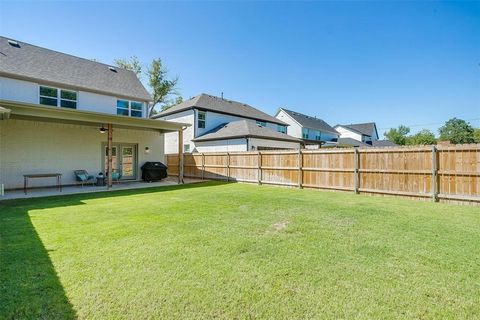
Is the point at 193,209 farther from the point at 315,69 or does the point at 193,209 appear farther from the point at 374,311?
the point at 315,69

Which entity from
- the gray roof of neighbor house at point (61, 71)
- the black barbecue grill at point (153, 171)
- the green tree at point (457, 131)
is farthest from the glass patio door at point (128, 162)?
the green tree at point (457, 131)

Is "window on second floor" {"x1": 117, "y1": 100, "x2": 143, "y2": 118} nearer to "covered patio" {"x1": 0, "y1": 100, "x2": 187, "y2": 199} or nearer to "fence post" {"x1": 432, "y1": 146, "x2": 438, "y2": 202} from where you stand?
"covered patio" {"x1": 0, "y1": 100, "x2": 187, "y2": 199}

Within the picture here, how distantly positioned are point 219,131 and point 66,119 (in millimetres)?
11190

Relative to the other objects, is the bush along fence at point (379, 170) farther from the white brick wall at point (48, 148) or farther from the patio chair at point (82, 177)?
the white brick wall at point (48, 148)

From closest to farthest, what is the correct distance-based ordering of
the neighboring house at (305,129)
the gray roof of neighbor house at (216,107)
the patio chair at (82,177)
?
the patio chair at (82,177)
the gray roof of neighbor house at (216,107)
the neighboring house at (305,129)

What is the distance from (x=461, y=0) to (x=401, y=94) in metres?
23.9

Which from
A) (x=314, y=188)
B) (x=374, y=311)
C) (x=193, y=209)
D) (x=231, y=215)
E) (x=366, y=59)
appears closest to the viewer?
(x=374, y=311)

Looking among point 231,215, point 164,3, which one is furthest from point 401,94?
point 231,215

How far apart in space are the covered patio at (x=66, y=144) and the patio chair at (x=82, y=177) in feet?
0.79

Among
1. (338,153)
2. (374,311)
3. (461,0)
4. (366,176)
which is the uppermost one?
(461,0)

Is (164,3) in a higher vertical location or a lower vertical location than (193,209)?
higher

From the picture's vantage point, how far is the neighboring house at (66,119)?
35.2ft

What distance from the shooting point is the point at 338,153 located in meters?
10.2

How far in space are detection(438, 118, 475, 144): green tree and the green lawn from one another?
6317 cm
